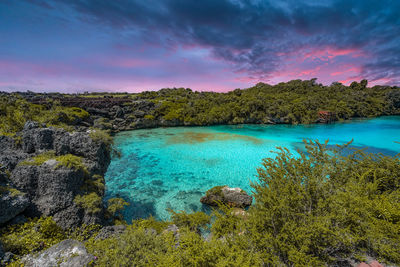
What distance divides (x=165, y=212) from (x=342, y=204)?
11424mm

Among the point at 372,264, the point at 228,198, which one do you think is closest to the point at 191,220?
the point at 228,198

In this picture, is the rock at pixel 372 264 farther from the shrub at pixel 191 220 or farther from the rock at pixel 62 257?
the rock at pixel 62 257

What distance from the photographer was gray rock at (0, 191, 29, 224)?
6246 mm

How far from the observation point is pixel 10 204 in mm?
6457

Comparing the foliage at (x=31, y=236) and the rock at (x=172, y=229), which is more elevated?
the foliage at (x=31, y=236)

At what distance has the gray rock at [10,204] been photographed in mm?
6246

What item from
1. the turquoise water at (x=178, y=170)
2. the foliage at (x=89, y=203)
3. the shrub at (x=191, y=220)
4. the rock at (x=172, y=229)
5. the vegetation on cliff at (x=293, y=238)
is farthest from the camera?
the turquoise water at (x=178, y=170)

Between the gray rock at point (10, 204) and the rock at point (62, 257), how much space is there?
7.72 ft

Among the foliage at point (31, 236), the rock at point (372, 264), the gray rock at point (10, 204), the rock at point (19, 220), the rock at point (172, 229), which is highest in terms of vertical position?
the gray rock at point (10, 204)

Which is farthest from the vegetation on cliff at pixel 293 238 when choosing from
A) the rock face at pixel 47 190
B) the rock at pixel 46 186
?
the rock at pixel 46 186

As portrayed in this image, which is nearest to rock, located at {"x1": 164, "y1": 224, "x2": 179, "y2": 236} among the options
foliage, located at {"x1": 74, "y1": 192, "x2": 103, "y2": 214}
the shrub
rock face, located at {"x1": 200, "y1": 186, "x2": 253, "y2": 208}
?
the shrub

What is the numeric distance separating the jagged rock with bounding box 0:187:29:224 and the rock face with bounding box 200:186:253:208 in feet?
36.5

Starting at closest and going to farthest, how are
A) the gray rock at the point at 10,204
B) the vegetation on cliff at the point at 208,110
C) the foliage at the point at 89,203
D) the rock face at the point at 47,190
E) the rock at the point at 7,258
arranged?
the rock at the point at 7,258
the gray rock at the point at 10,204
the rock face at the point at 47,190
the foliage at the point at 89,203
the vegetation on cliff at the point at 208,110

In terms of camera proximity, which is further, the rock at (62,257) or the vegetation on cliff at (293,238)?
the vegetation on cliff at (293,238)
